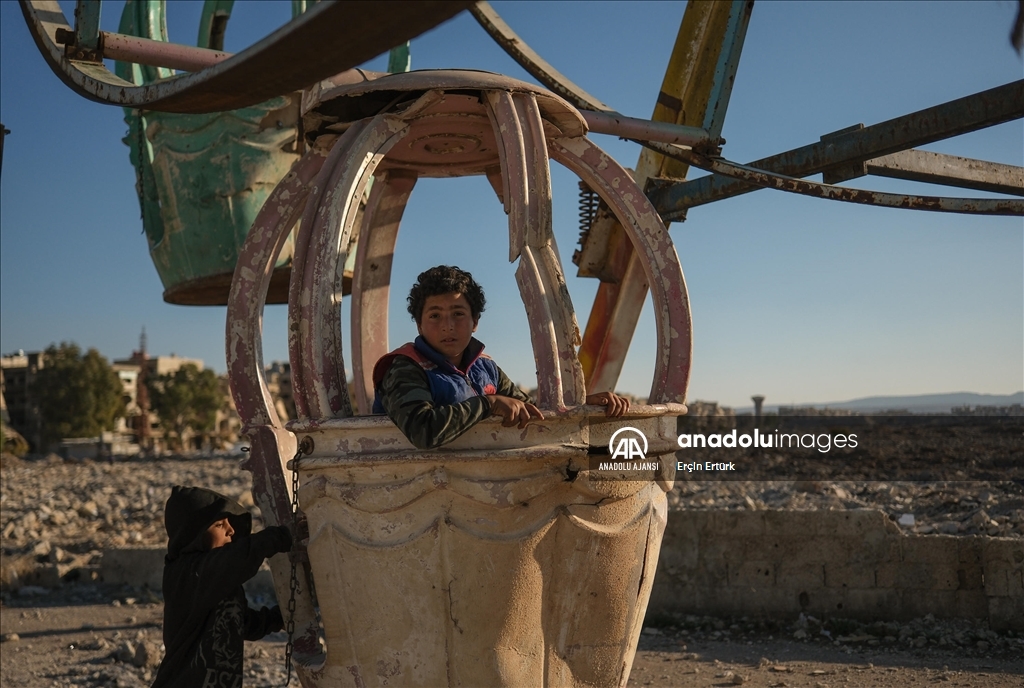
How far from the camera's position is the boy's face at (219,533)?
3.64 meters

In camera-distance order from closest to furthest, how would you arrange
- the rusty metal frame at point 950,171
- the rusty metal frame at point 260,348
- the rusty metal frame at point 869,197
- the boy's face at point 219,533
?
the boy's face at point 219,533
the rusty metal frame at point 260,348
the rusty metal frame at point 869,197
the rusty metal frame at point 950,171

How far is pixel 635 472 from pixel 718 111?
8.56ft

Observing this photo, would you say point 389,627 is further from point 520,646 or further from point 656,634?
point 656,634

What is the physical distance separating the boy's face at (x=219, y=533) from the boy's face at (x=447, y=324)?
45.3 inches

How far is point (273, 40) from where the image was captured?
2004 millimetres

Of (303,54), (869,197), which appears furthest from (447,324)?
(869,197)

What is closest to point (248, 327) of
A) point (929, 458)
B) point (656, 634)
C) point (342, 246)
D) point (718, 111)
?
point (342, 246)

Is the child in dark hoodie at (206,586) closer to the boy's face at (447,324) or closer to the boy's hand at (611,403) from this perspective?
the boy's face at (447,324)

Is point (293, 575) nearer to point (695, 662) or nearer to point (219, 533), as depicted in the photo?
→ point (219, 533)

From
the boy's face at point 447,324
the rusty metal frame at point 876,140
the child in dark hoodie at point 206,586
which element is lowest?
the child in dark hoodie at point 206,586

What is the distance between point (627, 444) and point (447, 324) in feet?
2.49

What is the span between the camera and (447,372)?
3291 millimetres

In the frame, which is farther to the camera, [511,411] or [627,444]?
[627,444]

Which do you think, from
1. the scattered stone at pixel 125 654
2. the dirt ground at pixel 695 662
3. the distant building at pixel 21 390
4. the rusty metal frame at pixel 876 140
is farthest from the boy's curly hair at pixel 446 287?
the distant building at pixel 21 390
